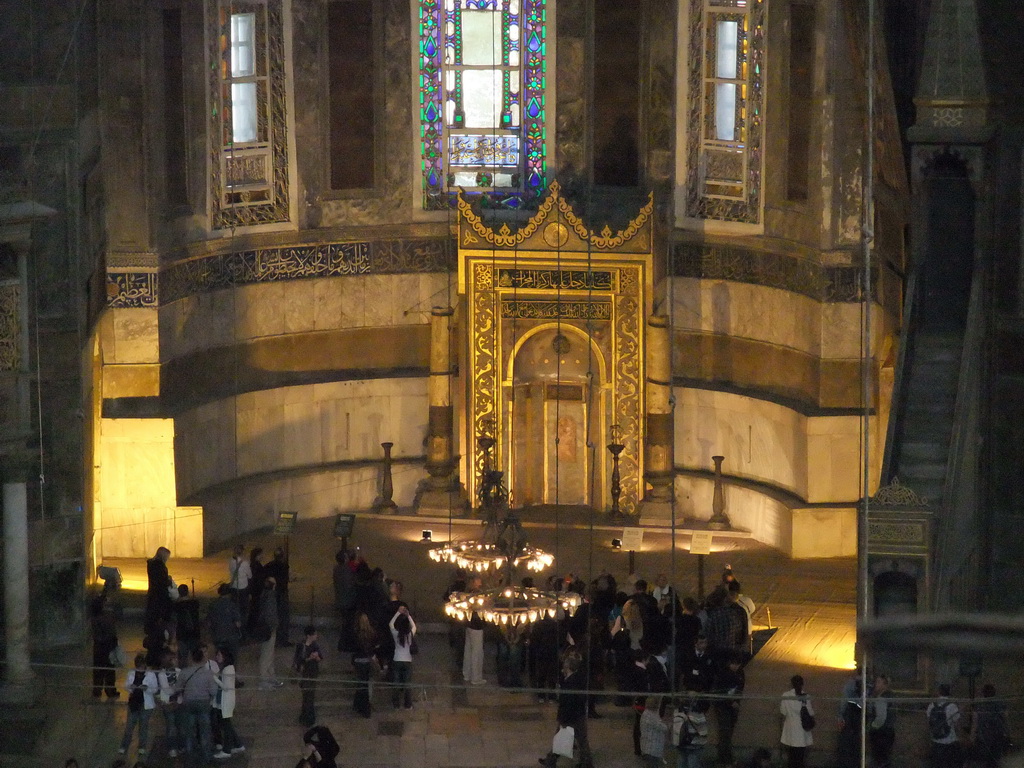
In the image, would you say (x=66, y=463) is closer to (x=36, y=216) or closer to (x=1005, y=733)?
(x=36, y=216)

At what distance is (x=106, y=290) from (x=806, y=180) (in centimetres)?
600

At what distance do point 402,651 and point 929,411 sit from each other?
382 cm

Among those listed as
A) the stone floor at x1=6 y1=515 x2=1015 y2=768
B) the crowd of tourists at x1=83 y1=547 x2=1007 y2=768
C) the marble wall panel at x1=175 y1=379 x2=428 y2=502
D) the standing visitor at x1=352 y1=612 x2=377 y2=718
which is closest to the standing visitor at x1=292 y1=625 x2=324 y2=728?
the crowd of tourists at x1=83 y1=547 x2=1007 y2=768

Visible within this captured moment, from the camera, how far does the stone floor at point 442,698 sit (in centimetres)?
1241

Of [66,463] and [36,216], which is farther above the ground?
[36,216]

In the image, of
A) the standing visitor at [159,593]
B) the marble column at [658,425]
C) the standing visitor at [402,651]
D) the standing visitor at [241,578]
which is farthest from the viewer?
the marble column at [658,425]

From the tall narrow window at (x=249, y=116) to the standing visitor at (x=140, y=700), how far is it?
21.2 feet

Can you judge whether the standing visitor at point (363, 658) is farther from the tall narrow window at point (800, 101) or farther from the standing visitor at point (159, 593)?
the tall narrow window at point (800, 101)

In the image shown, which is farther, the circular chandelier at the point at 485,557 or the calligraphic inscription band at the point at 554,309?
the calligraphic inscription band at the point at 554,309

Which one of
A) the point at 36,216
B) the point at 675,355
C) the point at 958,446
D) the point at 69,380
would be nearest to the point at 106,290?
the point at 69,380

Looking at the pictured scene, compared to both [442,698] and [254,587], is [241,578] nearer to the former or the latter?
[254,587]

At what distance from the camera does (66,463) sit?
14734mm

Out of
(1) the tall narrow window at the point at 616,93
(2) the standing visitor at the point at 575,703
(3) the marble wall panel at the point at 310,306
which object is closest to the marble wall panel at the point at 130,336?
(3) the marble wall panel at the point at 310,306

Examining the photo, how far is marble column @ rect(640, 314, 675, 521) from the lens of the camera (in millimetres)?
17859
